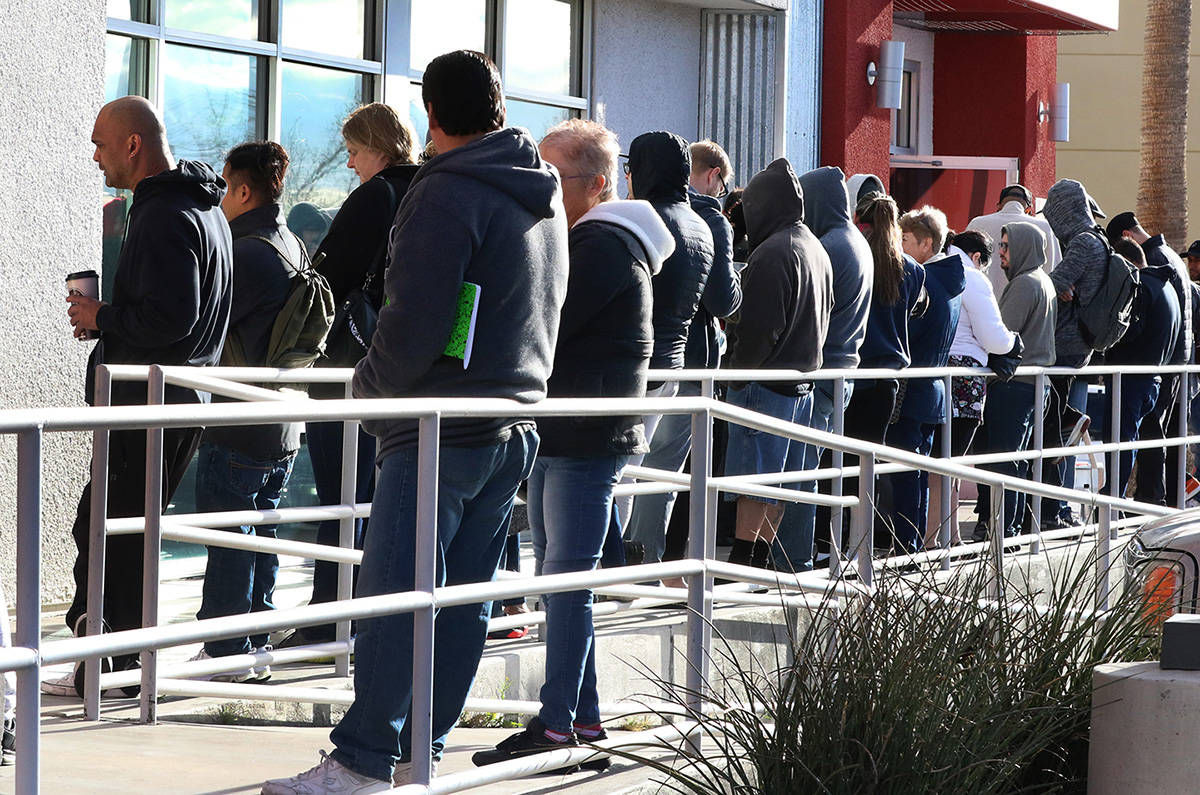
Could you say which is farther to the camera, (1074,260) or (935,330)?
(1074,260)

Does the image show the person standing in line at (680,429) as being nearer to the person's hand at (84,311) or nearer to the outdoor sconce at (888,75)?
the person's hand at (84,311)

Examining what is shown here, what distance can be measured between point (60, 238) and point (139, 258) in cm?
238

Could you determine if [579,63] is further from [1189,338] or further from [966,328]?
[1189,338]

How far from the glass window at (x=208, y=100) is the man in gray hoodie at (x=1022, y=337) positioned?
4.42m

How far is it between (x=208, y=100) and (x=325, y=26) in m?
1.13

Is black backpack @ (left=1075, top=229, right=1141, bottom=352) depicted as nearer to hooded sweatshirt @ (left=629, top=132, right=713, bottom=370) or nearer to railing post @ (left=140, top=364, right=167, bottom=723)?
hooded sweatshirt @ (left=629, top=132, right=713, bottom=370)

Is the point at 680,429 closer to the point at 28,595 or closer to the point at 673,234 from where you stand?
the point at 673,234

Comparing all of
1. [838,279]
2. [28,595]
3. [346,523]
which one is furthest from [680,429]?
[28,595]

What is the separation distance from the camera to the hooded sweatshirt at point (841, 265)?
8508mm

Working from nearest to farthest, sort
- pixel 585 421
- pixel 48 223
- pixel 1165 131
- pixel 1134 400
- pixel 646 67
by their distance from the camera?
pixel 585 421 → pixel 48 223 → pixel 1134 400 → pixel 646 67 → pixel 1165 131

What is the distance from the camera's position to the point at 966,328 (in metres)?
9.66

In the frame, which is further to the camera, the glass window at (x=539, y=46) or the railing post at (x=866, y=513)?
the glass window at (x=539, y=46)

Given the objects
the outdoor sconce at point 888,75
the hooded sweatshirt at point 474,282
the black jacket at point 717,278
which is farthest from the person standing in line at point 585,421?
the outdoor sconce at point 888,75

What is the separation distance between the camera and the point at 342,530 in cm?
597
